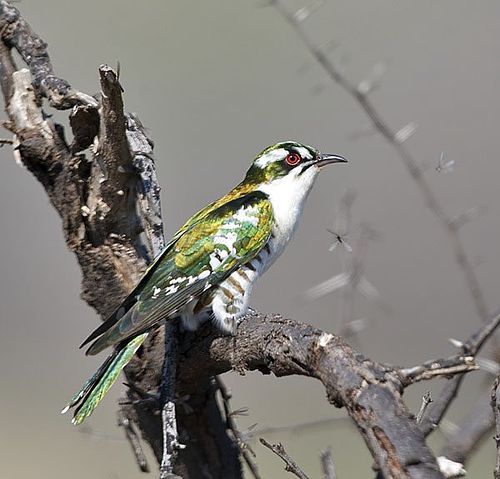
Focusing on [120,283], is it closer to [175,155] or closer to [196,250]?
[196,250]

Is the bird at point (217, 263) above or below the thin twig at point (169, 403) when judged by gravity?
above

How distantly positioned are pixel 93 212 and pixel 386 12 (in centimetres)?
1204

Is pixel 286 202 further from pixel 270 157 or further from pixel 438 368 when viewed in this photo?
pixel 438 368

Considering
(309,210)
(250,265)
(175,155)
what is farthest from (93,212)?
(175,155)

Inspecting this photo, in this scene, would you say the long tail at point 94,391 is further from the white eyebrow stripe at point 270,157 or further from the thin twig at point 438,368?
the thin twig at point 438,368

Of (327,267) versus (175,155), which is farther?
(175,155)

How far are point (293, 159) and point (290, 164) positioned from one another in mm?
25

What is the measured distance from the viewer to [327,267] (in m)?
12.0

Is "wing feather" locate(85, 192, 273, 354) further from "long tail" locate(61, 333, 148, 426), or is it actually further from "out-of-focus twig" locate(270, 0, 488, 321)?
"out-of-focus twig" locate(270, 0, 488, 321)

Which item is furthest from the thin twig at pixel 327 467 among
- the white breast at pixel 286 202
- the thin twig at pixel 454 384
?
the white breast at pixel 286 202

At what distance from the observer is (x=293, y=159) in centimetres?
453

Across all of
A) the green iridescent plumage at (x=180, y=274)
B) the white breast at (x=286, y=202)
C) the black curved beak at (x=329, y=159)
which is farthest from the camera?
the black curved beak at (x=329, y=159)

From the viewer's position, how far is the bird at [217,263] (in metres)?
3.68

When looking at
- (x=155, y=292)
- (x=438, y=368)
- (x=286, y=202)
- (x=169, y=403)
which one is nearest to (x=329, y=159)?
(x=286, y=202)
